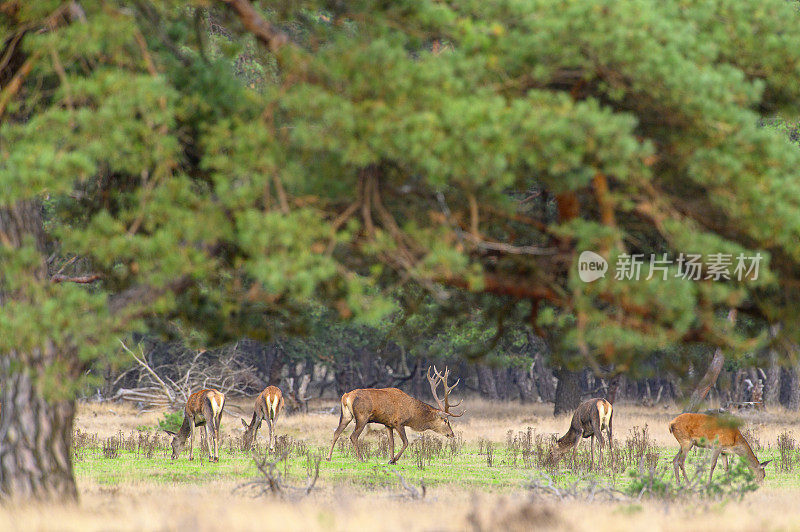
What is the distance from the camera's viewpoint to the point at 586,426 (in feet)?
55.5

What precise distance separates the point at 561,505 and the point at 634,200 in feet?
13.3

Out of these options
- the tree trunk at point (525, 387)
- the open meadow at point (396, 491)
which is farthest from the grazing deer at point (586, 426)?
the tree trunk at point (525, 387)

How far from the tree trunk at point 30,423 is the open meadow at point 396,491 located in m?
0.38

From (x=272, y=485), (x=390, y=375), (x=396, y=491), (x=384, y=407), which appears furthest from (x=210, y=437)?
(x=390, y=375)

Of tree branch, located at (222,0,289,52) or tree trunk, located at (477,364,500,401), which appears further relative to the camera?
tree trunk, located at (477,364,500,401)

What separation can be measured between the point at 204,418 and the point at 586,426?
742 centimetres

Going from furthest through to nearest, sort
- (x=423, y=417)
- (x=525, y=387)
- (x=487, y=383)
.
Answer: (x=487, y=383)
(x=525, y=387)
(x=423, y=417)

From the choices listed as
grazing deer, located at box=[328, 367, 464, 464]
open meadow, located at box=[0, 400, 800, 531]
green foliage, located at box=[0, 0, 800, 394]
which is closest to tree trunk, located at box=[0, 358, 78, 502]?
open meadow, located at box=[0, 400, 800, 531]

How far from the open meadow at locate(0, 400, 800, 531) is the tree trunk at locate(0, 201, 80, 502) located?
1.23 feet

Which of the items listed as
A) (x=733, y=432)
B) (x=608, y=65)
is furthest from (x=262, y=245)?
(x=733, y=432)

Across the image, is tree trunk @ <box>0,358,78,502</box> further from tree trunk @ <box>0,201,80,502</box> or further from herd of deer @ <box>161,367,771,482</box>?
herd of deer @ <box>161,367,771,482</box>

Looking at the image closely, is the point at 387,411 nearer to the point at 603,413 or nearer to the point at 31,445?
the point at 603,413

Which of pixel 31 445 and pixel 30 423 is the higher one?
pixel 30 423

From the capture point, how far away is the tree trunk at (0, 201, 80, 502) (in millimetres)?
8117
